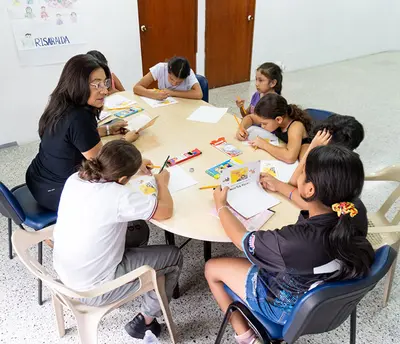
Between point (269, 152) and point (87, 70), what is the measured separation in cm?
104

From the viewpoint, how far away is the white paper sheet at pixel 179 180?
1.63 m

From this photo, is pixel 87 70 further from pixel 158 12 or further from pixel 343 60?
pixel 343 60

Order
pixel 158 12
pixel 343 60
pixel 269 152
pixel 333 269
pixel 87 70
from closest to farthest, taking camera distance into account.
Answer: pixel 333 269 < pixel 87 70 < pixel 269 152 < pixel 158 12 < pixel 343 60

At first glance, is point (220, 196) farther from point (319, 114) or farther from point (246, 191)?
point (319, 114)

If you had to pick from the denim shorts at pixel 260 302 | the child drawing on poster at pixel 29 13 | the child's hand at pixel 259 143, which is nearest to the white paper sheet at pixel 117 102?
the child's hand at pixel 259 143

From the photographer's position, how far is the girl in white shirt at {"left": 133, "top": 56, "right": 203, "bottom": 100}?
2.60m

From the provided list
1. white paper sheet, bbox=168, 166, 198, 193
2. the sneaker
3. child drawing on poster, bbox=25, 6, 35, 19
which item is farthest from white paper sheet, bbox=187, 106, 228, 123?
child drawing on poster, bbox=25, 6, 35, 19

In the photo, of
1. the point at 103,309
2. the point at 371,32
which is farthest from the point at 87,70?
the point at 371,32

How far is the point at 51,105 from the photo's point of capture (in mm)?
1734

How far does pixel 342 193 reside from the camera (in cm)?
109

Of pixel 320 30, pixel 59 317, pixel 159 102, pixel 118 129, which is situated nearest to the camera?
pixel 59 317

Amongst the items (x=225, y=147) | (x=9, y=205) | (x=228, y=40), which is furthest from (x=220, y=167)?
(x=228, y=40)

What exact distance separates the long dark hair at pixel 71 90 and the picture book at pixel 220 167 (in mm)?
720

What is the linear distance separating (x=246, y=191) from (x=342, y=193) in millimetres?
557
